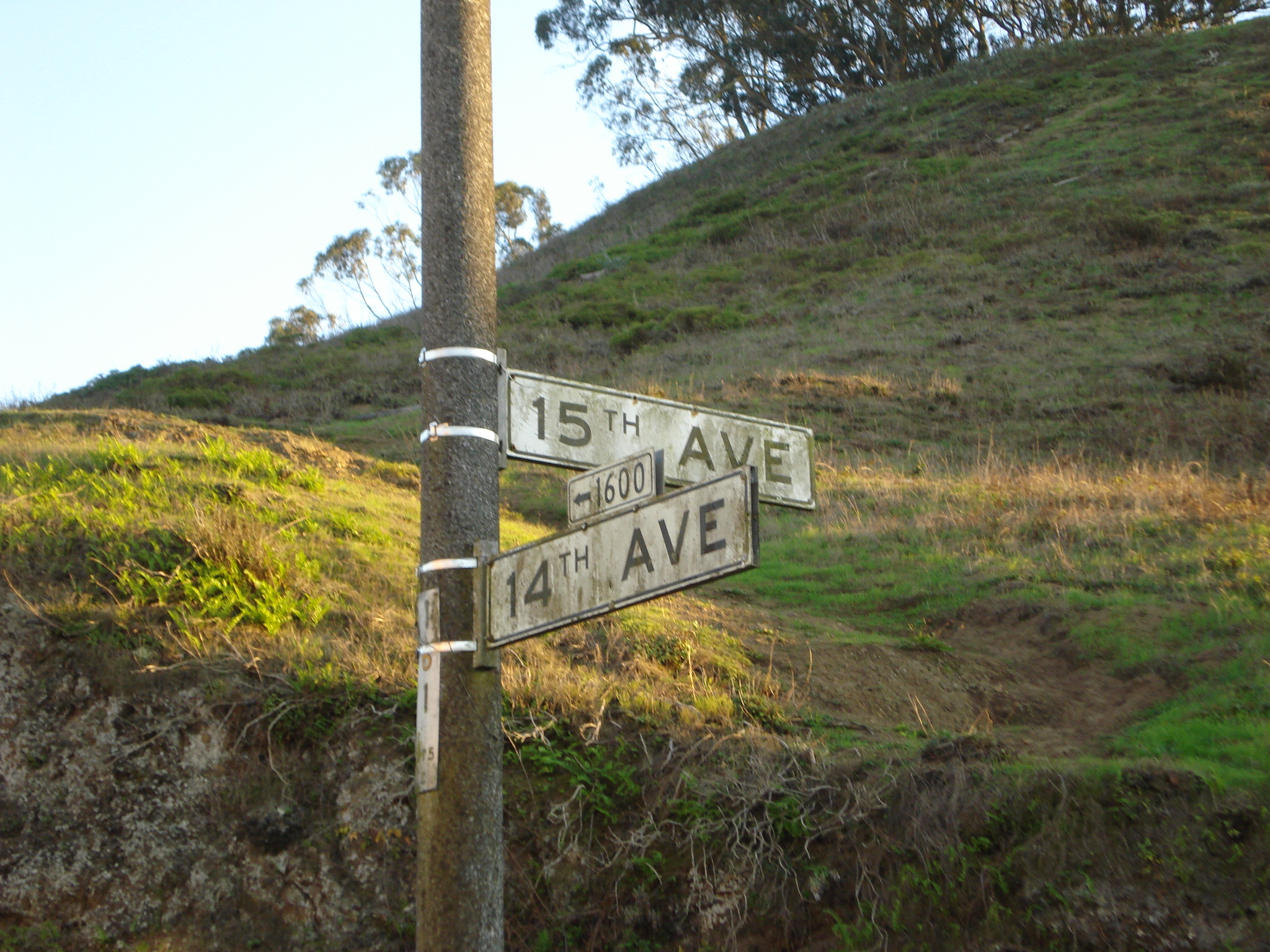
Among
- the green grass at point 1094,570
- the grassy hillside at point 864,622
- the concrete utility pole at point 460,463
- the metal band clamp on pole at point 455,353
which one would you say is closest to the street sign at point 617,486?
the concrete utility pole at point 460,463

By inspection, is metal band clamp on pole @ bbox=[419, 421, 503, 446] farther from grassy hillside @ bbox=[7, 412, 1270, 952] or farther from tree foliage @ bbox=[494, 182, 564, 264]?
tree foliage @ bbox=[494, 182, 564, 264]

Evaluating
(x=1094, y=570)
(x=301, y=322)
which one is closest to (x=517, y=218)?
(x=301, y=322)

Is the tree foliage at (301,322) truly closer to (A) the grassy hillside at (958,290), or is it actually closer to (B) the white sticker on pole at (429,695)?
(A) the grassy hillside at (958,290)

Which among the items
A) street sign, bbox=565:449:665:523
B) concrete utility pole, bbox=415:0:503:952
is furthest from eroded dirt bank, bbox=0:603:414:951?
street sign, bbox=565:449:665:523

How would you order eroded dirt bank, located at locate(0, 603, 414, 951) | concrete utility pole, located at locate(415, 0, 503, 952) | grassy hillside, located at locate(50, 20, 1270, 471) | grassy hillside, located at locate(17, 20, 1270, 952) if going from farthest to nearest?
grassy hillside, located at locate(50, 20, 1270, 471) → eroded dirt bank, located at locate(0, 603, 414, 951) → grassy hillside, located at locate(17, 20, 1270, 952) → concrete utility pole, located at locate(415, 0, 503, 952)

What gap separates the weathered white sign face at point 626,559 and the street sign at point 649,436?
421 mm

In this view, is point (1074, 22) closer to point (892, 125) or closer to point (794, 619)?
point (892, 125)

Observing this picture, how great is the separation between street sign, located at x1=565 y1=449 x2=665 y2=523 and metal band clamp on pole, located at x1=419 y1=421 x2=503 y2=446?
0.33 m

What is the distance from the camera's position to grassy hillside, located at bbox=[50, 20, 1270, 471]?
19047 mm

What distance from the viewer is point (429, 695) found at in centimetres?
365

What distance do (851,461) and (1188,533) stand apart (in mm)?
6034

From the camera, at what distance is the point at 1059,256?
1053 inches

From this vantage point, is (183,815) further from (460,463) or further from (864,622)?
(864,622)

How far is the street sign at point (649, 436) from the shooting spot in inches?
159
